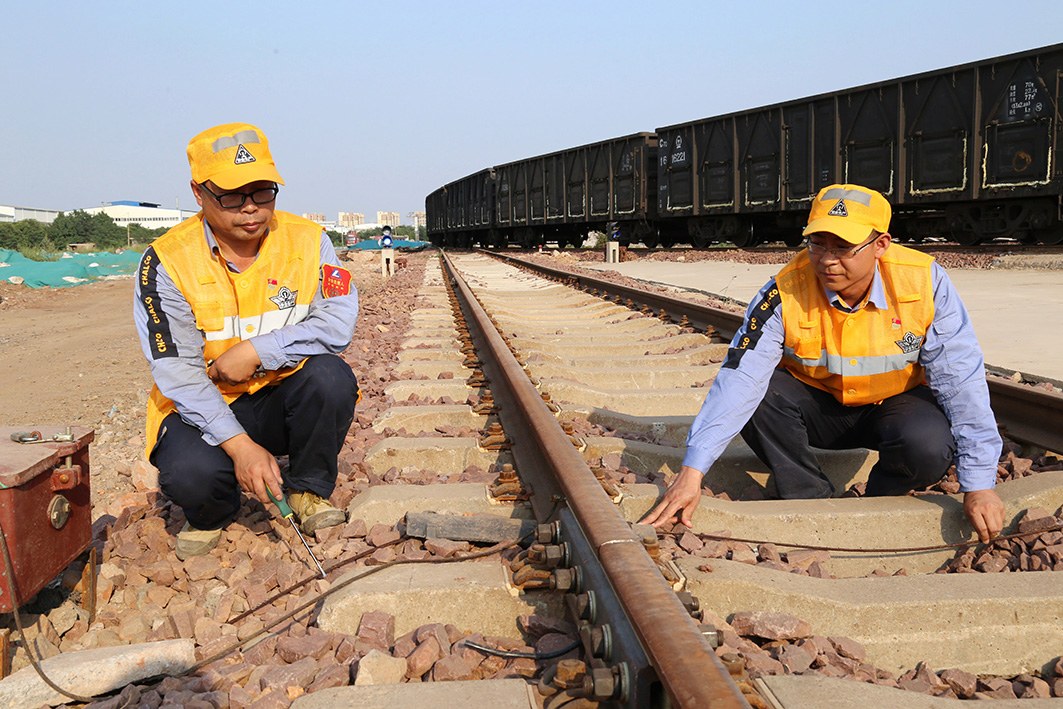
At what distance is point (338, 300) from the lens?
312cm

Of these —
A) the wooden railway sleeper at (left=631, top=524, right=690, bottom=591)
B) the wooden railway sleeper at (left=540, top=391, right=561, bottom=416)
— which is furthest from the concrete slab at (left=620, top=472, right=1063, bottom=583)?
the wooden railway sleeper at (left=540, top=391, right=561, bottom=416)

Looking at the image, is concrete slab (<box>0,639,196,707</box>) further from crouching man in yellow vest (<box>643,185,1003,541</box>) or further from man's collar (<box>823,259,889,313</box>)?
man's collar (<box>823,259,889,313</box>)

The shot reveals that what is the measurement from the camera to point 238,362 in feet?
9.43

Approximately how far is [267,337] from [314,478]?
0.51 metres

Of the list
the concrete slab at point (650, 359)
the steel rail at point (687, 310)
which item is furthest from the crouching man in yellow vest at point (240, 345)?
the steel rail at point (687, 310)

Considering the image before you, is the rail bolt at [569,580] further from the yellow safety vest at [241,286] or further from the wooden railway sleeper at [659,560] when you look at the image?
the yellow safety vest at [241,286]

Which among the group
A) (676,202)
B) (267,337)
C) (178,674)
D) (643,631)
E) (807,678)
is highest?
(676,202)

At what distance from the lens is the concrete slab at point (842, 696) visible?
5.23 feet

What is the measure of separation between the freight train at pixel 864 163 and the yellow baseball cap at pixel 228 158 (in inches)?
495

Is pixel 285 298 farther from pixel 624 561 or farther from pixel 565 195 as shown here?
pixel 565 195

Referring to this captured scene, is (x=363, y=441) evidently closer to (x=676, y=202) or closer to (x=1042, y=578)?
(x=1042, y=578)

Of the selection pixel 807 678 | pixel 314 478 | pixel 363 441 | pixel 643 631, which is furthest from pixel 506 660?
pixel 363 441

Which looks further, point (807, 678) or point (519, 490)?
point (519, 490)

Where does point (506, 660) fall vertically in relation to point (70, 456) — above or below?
below
